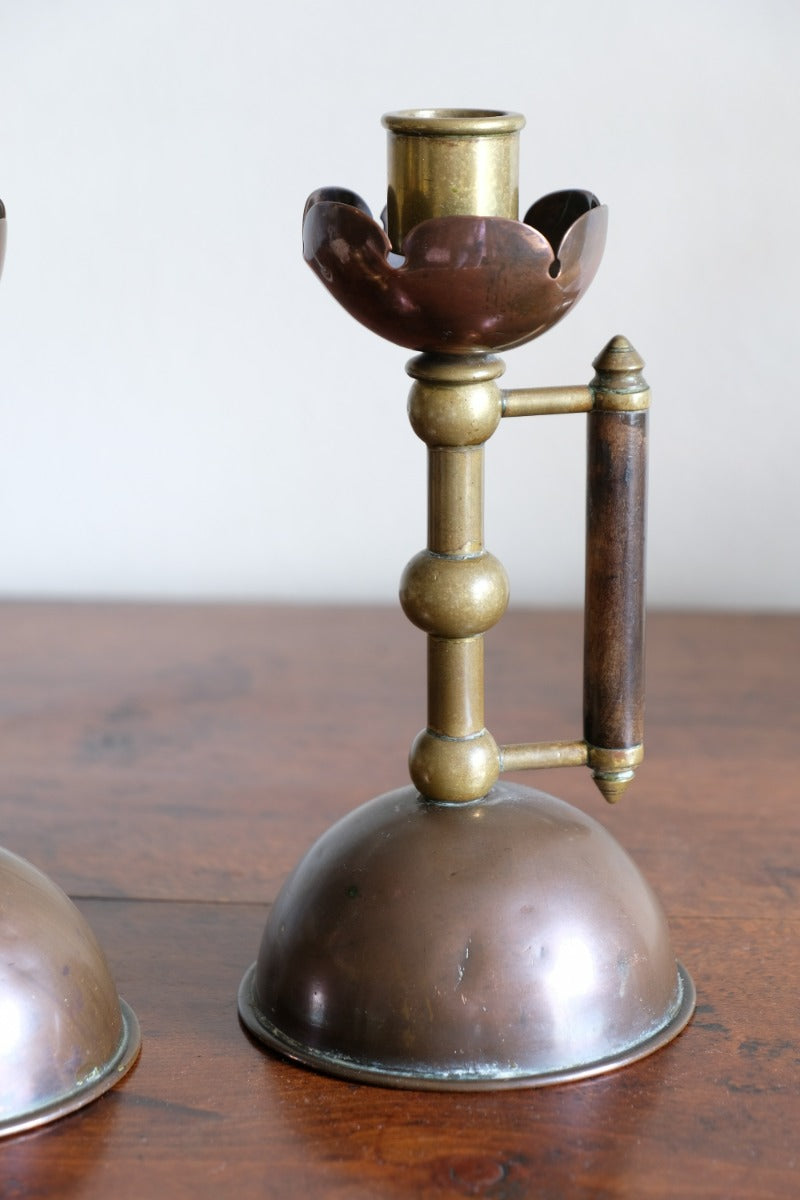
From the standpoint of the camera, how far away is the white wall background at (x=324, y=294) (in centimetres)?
107

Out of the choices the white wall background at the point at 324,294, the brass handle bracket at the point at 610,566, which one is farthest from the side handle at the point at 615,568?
the white wall background at the point at 324,294

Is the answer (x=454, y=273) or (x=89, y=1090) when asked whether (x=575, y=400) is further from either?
(x=89, y=1090)

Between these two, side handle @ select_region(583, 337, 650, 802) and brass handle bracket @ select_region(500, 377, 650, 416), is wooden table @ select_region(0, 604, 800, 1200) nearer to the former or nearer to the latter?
side handle @ select_region(583, 337, 650, 802)

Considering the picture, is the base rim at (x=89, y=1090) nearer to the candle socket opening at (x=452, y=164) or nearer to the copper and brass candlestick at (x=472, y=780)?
the copper and brass candlestick at (x=472, y=780)

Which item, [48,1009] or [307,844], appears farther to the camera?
[307,844]

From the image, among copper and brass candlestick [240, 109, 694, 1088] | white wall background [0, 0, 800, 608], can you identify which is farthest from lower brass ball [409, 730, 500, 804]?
white wall background [0, 0, 800, 608]

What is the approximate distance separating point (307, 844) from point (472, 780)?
213 millimetres

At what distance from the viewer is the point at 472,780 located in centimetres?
56

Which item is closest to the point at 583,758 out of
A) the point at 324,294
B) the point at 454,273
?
the point at 454,273

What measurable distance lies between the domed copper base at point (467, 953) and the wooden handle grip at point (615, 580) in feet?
0.14

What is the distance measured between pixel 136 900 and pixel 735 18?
0.74 metres

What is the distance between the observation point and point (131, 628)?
1106mm

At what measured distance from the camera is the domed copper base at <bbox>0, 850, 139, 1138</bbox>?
0.50 m

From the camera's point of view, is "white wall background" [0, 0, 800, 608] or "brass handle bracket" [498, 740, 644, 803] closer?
"brass handle bracket" [498, 740, 644, 803]
